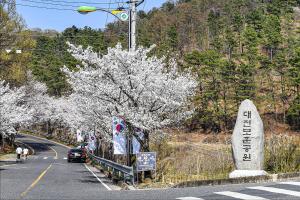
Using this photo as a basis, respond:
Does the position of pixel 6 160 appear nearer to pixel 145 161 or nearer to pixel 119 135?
pixel 119 135

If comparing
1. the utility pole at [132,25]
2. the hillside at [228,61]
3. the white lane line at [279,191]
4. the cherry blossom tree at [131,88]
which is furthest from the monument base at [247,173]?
the hillside at [228,61]

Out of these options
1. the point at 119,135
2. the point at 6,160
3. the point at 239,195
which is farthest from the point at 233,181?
the point at 6,160

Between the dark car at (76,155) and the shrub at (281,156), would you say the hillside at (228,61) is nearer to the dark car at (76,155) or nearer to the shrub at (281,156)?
the dark car at (76,155)

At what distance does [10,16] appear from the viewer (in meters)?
58.1

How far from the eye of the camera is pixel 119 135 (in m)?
20.8

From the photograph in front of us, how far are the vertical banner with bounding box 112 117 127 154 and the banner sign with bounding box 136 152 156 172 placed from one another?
211 centimetres

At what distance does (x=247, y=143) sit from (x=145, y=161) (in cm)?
396

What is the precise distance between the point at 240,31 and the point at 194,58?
33981mm

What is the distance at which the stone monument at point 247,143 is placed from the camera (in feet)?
56.5

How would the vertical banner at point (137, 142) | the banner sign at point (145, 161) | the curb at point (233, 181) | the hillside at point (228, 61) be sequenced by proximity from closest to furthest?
the curb at point (233, 181)
the banner sign at point (145, 161)
the vertical banner at point (137, 142)
the hillside at point (228, 61)

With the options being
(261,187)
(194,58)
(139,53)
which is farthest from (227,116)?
(261,187)

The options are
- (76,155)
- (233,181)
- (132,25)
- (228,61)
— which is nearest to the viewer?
(233,181)

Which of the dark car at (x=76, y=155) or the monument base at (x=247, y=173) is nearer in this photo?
the monument base at (x=247, y=173)

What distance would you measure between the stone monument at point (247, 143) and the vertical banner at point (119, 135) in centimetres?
492
